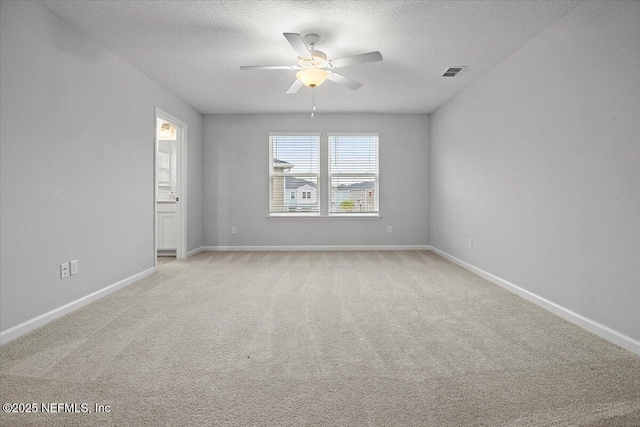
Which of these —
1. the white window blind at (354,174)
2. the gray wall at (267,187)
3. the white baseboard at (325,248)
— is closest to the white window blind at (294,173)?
the gray wall at (267,187)

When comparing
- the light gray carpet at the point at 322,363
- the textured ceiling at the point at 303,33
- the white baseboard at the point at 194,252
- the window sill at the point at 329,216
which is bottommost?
the light gray carpet at the point at 322,363

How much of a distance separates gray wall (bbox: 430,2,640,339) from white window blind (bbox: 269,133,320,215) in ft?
9.36

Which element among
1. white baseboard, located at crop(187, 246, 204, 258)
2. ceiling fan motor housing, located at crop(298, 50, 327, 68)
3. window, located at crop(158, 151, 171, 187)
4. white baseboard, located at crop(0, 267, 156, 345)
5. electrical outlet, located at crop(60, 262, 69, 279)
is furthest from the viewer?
window, located at crop(158, 151, 171, 187)

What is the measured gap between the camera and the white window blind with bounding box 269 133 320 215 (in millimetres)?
6047

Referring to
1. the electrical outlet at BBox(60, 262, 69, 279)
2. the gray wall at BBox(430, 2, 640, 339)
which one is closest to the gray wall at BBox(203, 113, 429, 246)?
the gray wall at BBox(430, 2, 640, 339)

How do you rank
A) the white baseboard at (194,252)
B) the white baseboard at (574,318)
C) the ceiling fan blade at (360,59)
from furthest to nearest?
the white baseboard at (194,252) < the ceiling fan blade at (360,59) < the white baseboard at (574,318)

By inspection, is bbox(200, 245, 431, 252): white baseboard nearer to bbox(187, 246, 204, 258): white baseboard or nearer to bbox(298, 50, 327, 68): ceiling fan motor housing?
bbox(187, 246, 204, 258): white baseboard

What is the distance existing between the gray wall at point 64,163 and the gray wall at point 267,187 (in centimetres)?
195

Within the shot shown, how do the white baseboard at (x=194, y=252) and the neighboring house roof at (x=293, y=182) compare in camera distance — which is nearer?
the white baseboard at (x=194, y=252)

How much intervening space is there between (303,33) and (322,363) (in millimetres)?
2780

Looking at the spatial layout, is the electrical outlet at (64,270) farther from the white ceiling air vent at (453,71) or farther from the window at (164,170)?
the white ceiling air vent at (453,71)

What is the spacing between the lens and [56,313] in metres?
2.62

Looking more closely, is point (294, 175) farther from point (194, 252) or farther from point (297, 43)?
point (297, 43)

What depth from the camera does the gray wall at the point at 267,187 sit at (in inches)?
236
